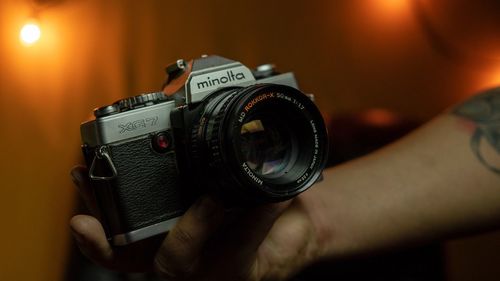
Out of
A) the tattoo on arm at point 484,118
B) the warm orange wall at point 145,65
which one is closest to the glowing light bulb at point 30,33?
the warm orange wall at point 145,65

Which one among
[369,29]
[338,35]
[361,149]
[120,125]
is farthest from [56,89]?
[369,29]

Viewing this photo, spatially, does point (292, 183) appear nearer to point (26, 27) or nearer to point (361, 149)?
point (26, 27)

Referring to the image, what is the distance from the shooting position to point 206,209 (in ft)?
1.83

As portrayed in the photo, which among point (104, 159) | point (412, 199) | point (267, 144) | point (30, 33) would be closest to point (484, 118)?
point (412, 199)

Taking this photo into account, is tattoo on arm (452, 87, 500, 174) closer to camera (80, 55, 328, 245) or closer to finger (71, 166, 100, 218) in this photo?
camera (80, 55, 328, 245)

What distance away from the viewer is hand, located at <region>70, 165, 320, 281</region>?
0.57 meters

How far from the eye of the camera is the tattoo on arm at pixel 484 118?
79 cm

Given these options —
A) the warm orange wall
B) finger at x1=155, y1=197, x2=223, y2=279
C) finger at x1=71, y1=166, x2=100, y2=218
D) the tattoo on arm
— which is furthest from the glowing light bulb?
the tattoo on arm

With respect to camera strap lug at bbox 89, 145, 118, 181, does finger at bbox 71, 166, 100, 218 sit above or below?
below

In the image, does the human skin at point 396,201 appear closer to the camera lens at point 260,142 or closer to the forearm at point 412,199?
the forearm at point 412,199

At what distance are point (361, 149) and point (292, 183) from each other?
0.62m

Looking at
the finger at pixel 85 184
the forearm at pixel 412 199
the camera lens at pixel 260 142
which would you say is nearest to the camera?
the camera lens at pixel 260 142

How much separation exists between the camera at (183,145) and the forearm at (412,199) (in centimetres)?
20

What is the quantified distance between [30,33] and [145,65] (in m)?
0.23
